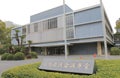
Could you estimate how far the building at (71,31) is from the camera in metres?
28.7

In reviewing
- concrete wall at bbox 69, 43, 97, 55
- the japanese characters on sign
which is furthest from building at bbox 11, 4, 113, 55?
the japanese characters on sign

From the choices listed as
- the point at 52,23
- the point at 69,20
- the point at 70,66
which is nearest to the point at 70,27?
the point at 69,20

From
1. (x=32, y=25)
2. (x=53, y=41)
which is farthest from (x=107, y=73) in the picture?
(x=32, y=25)

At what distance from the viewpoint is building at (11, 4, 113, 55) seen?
28730 millimetres

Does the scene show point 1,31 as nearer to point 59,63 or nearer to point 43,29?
point 43,29

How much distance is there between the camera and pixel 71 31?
32625 millimetres

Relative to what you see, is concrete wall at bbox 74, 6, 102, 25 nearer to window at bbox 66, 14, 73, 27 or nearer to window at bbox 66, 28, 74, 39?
window at bbox 66, 14, 73, 27

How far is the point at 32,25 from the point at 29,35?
323 cm

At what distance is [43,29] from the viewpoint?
126 ft

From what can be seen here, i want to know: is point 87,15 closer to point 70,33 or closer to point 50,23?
point 70,33

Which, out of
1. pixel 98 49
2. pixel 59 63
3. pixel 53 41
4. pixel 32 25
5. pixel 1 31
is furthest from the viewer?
pixel 1 31

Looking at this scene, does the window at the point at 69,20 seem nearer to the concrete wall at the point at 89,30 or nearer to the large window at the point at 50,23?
the concrete wall at the point at 89,30

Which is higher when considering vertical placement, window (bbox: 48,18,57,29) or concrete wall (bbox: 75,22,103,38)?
window (bbox: 48,18,57,29)

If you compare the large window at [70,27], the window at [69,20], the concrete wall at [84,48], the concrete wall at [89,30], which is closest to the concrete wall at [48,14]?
the window at [69,20]
